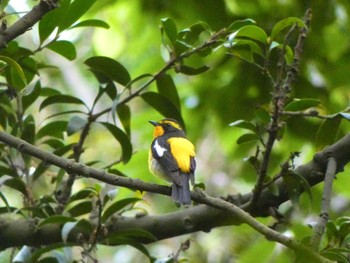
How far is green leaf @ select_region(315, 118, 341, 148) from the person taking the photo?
2.47 m

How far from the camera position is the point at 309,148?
320 cm

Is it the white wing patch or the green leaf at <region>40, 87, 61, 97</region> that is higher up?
the green leaf at <region>40, 87, 61, 97</region>

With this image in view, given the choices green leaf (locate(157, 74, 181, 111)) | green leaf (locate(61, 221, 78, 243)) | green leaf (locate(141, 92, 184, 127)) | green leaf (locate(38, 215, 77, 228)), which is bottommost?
green leaf (locate(61, 221, 78, 243))

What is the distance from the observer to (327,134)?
8.17 feet

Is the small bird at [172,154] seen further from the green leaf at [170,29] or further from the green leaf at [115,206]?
the green leaf at [170,29]

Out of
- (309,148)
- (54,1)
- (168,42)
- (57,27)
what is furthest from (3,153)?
(309,148)

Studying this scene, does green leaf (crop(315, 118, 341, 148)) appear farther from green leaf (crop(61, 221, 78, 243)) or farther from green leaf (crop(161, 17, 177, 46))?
green leaf (crop(61, 221, 78, 243))

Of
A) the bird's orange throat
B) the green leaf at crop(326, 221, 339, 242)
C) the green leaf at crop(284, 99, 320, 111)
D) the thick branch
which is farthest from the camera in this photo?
the bird's orange throat

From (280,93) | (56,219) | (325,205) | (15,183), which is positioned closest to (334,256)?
(325,205)

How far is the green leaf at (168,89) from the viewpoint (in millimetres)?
2721

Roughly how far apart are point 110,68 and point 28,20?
2.39ft

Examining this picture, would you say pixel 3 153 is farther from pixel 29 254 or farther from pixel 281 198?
pixel 281 198

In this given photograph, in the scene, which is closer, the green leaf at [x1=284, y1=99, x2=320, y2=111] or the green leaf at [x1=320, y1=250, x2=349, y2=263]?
the green leaf at [x1=320, y1=250, x2=349, y2=263]

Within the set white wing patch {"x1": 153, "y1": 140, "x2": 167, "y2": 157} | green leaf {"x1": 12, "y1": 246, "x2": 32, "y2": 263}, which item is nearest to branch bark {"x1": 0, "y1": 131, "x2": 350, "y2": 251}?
green leaf {"x1": 12, "y1": 246, "x2": 32, "y2": 263}
